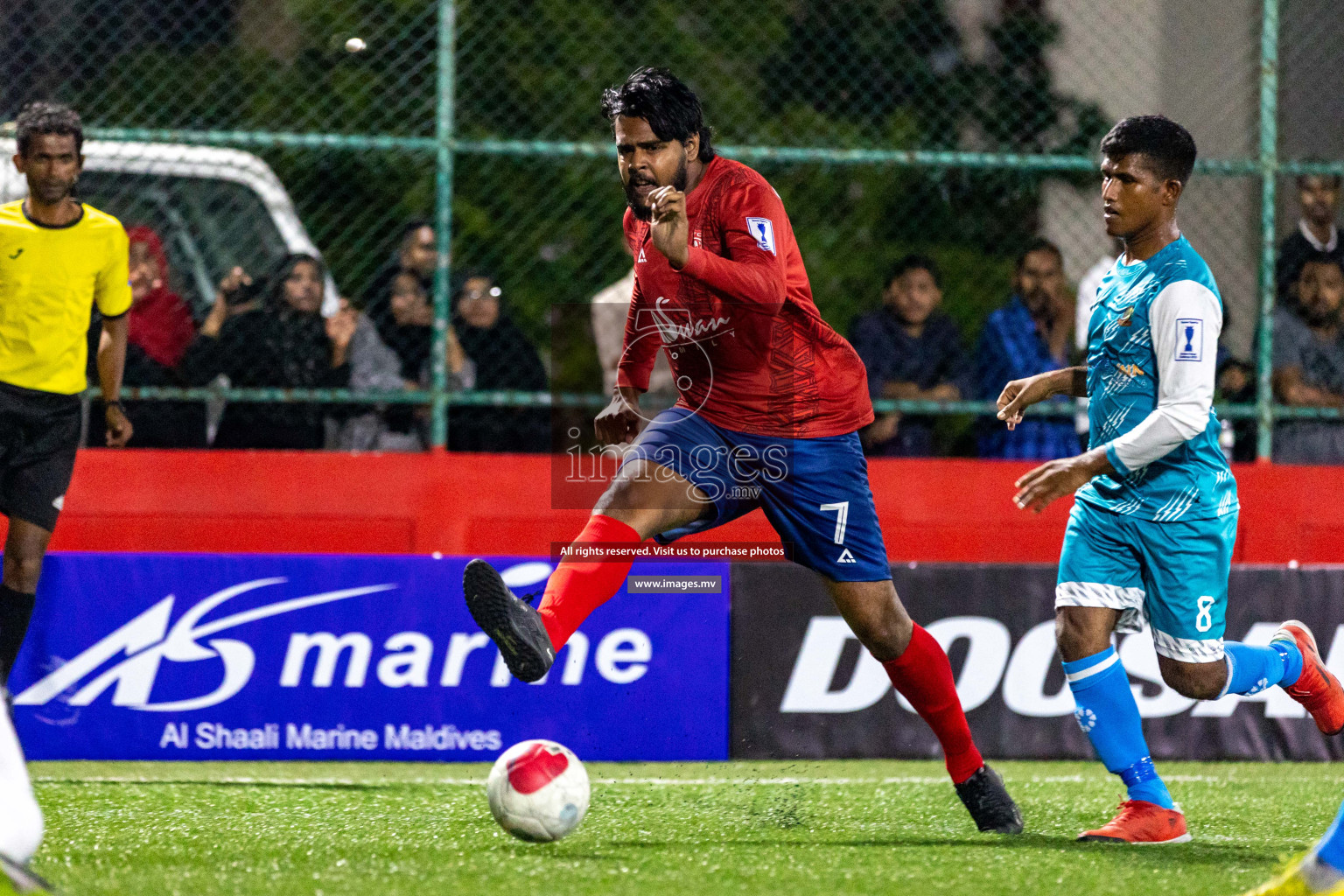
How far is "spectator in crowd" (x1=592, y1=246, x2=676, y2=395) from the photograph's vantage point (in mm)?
7281

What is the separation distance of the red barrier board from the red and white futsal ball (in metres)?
2.80

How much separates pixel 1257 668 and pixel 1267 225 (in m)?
3.13

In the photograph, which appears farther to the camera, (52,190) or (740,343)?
(52,190)

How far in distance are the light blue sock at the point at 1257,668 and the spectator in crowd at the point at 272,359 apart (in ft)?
12.9

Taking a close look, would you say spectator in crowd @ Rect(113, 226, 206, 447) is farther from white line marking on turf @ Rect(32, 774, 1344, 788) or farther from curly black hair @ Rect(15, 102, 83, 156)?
white line marking on turf @ Rect(32, 774, 1344, 788)

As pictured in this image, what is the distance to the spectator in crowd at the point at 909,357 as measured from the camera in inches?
290

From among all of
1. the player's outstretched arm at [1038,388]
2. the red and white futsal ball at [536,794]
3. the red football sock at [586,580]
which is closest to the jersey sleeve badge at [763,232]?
the red football sock at [586,580]

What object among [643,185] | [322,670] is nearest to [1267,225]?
[643,185]

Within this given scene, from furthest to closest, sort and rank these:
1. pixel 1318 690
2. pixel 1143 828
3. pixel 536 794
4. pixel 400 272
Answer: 1. pixel 400 272
2. pixel 1318 690
3. pixel 1143 828
4. pixel 536 794

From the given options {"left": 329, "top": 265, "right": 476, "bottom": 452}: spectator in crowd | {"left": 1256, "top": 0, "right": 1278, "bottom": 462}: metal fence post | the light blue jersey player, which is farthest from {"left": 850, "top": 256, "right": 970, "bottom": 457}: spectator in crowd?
the light blue jersey player

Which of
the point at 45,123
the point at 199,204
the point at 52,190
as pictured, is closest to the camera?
the point at 45,123

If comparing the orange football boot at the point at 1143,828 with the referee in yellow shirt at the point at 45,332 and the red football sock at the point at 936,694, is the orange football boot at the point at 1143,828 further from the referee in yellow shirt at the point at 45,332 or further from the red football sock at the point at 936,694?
the referee in yellow shirt at the point at 45,332

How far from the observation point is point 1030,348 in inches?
292

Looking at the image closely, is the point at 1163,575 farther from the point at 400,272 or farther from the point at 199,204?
the point at 199,204
